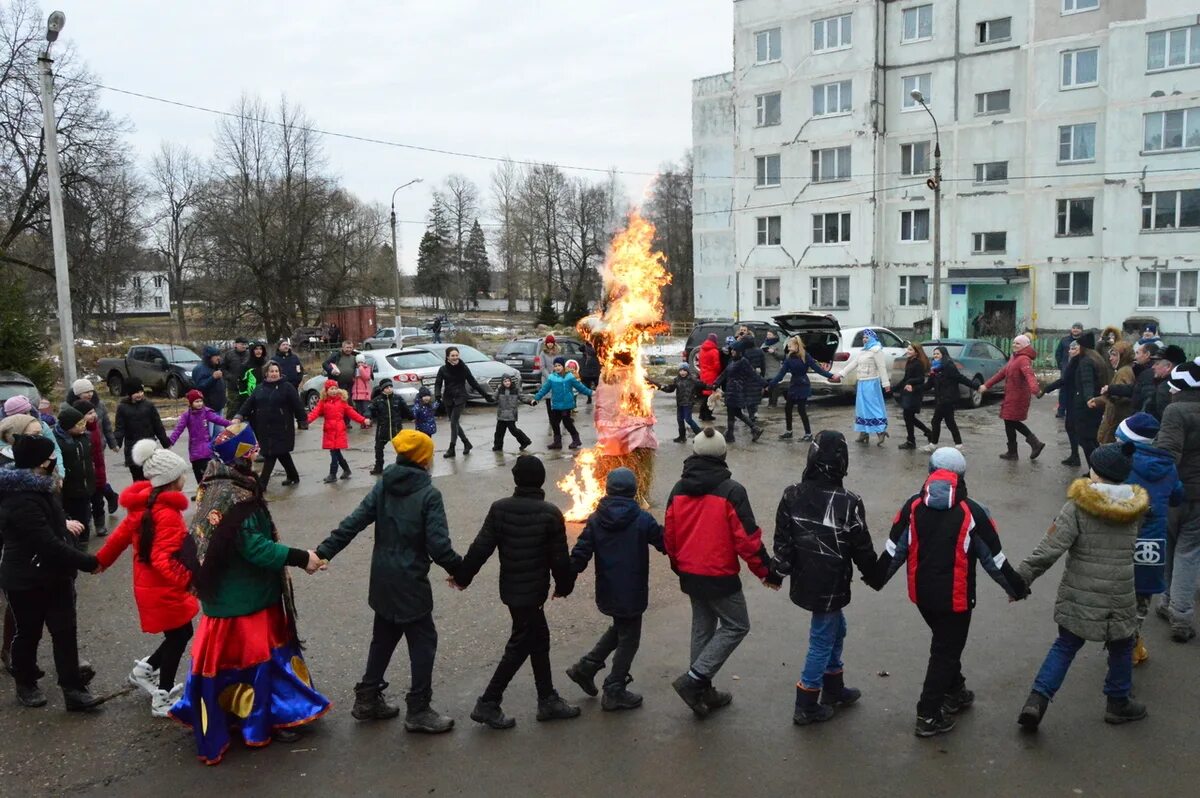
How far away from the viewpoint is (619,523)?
17.2 feet

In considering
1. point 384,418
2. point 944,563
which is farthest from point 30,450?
point 384,418

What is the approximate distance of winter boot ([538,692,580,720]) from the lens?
5277 mm

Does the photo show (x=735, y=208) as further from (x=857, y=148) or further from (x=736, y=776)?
(x=736, y=776)

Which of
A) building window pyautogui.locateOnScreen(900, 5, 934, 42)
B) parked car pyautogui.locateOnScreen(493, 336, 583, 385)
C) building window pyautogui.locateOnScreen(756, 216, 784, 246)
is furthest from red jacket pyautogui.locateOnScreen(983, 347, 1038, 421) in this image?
building window pyautogui.locateOnScreen(900, 5, 934, 42)

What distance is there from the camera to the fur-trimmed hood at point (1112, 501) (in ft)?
16.2

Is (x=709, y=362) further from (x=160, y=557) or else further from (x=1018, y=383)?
(x=160, y=557)

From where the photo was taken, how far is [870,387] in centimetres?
1439

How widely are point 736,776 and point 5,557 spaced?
448 centimetres

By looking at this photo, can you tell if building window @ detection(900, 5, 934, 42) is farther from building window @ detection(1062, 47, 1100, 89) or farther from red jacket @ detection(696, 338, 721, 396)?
red jacket @ detection(696, 338, 721, 396)

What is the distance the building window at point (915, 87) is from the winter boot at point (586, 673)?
121 ft

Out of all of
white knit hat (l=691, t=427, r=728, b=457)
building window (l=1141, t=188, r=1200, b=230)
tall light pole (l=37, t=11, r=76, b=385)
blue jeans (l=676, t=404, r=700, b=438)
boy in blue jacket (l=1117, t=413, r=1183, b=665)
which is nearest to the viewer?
white knit hat (l=691, t=427, r=728, b=457)

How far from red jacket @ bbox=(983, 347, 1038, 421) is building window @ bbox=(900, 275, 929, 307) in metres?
26.9

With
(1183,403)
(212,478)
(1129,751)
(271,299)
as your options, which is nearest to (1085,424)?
(1183,403)

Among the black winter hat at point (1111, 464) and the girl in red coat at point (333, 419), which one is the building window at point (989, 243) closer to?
the girl in red coat at point (333, 419)
